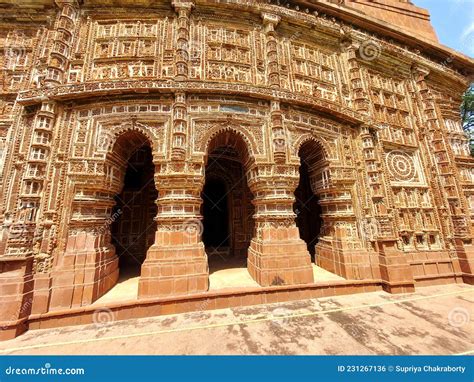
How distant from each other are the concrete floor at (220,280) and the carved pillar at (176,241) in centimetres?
54

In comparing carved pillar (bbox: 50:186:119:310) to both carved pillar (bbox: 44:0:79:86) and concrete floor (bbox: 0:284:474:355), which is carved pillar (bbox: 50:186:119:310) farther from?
carved pillar (bbox: 44:0:79:86)

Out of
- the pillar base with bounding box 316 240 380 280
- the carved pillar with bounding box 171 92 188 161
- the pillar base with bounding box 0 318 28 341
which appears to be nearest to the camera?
the pillar base with bounding box 0 318 28 341

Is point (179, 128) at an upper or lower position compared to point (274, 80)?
lower

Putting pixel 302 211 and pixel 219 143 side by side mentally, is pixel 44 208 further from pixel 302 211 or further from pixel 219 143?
pixel 302 211

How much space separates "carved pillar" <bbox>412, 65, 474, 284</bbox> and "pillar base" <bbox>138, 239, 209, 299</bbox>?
8.84m

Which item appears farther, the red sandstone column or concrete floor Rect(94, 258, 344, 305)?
concrete floor Rect(94, 258, 344, 305)

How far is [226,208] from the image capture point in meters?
9.23

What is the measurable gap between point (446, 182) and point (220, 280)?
30.7 feet

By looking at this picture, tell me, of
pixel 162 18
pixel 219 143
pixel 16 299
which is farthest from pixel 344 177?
pixel 16 299

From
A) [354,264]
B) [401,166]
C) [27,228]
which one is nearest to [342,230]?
[354,264]

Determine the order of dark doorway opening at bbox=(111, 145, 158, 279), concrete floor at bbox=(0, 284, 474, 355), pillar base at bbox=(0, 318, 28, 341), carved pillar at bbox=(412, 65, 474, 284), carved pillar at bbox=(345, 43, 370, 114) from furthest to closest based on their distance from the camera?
dark doorway opening at bbox=(111, 145, 158, 279), carved pillar at bbox=(345, 43, 370, 114), carved pillar at bbox=(412, 65, 474, 284), pillar base at bbox=(0, 318, 28, 341), concrete floor at bbox=(0, 284, 474, 355)

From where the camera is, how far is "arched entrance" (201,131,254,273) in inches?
333

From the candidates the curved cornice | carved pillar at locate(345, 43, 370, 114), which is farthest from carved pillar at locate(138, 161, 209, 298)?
carved pillar at locate(345, 43, 370, 114)

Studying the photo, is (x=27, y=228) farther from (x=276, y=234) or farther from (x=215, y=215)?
(x=215, y=215)
